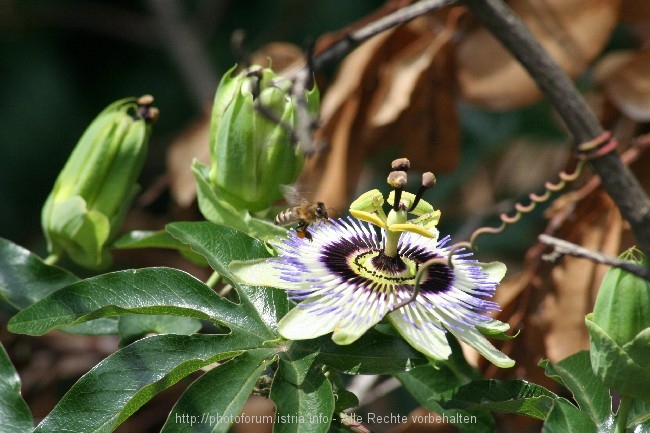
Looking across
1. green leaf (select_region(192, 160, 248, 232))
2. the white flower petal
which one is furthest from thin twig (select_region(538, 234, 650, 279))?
green leaf (select_region(192, 160, 248, 232))

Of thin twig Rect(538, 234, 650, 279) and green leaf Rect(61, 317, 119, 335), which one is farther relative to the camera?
green leaf Rect(61, 317, 119, 335)

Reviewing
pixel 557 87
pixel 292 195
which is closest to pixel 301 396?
pixel 292 195

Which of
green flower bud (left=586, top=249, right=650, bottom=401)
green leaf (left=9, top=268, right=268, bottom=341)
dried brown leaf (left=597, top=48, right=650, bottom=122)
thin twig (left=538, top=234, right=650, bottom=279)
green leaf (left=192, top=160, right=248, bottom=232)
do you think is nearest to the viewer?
thin twig (left=538, top=234, right=650, bottom=279)

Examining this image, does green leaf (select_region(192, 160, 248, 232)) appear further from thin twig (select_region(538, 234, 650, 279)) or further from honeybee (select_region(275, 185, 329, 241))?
thin twig (select_region(538, 234, 650, 279))

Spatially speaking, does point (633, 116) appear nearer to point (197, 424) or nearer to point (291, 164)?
point (291, 164)

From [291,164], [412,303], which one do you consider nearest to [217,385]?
[412,303]

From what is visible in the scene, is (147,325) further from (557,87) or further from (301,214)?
(557,87)
